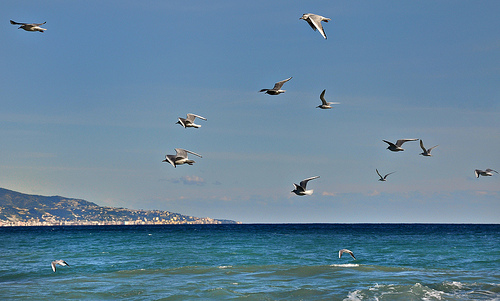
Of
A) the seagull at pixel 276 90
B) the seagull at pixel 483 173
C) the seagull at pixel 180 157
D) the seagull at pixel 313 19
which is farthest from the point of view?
the seagull at pixel 483 173

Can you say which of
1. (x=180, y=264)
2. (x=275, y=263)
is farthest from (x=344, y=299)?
(x=180, y=264)

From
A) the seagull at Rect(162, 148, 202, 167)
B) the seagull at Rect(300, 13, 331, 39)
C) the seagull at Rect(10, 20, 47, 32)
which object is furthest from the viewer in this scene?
the seagull at Rect(162, 148, 202, 167)

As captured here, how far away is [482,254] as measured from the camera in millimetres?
42969

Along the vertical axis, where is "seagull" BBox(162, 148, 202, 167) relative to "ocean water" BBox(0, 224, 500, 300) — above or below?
above

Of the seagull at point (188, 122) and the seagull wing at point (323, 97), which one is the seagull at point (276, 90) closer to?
the seagull wing at point (323, 97)

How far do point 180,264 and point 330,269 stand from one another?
10.9m

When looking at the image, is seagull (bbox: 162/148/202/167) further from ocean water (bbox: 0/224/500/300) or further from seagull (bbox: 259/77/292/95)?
ocean water (bbox: 0/224/500/300)

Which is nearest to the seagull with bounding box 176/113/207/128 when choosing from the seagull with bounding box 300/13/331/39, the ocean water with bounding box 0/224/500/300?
the seagull with bounding box 300/13/331/39

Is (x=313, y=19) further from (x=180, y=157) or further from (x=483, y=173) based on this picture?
(x=483, y=173)

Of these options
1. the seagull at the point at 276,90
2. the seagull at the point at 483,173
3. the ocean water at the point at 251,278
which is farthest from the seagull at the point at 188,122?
the seagull at the point at 483,173

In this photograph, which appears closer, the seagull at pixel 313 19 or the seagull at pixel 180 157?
the seagull at pixel 313 19

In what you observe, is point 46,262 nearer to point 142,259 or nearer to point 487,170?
point 142,259

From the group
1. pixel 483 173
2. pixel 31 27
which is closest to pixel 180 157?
pixel 31 27

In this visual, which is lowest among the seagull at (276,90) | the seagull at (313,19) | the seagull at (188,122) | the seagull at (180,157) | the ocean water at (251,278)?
the ocean water at (251,278)
